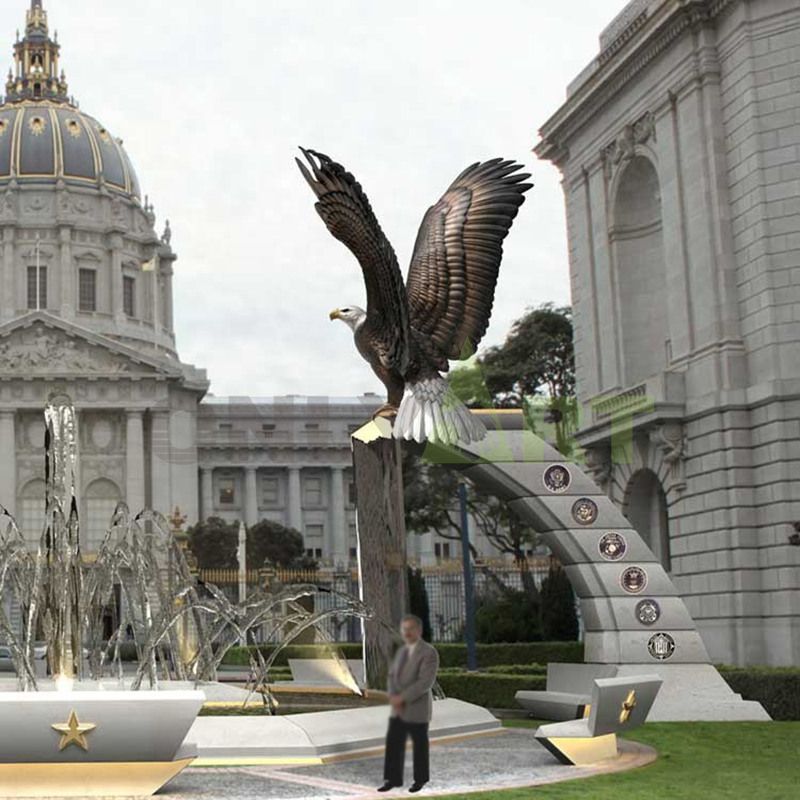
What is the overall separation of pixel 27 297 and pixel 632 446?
78408mm

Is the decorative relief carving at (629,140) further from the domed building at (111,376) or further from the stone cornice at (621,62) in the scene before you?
the domed building at (111,376)

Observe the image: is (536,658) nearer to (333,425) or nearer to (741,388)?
(741,388)

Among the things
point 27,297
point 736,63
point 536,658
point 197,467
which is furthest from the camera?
point 27,297

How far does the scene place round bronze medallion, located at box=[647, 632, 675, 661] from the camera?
17.9m

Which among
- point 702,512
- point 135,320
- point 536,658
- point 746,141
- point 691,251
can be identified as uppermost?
point 135,320

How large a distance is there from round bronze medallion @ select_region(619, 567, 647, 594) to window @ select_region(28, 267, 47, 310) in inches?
3552

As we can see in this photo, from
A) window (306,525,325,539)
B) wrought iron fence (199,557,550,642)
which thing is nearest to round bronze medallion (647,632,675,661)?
wrought iron fence (199,557,550,642)

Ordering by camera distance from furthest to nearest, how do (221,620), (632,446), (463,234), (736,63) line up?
(632,446), (736,63), (221,620), (463,234)

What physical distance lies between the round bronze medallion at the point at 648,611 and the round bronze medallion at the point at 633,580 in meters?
0.18

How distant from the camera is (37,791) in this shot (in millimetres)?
10297

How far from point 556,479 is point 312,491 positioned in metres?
84.5

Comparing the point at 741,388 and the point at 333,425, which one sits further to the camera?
the point at 333,425

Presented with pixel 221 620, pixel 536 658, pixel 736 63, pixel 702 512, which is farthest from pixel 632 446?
pixel 221 620

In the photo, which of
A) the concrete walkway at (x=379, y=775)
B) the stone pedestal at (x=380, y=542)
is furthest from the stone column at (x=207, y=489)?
the concrete walkway at (x=379, y=775)
